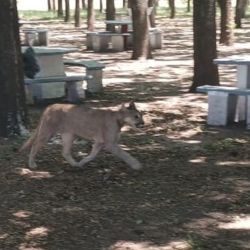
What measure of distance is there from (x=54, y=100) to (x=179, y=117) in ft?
7.72

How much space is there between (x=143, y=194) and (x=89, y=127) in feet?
2.89

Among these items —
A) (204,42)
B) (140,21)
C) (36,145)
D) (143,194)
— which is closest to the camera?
(143,194)

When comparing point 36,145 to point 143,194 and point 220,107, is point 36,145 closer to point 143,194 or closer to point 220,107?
point 143,194

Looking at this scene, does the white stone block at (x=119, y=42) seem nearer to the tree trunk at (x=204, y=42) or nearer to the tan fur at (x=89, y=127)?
the tree trunk at (x=204, y=42)

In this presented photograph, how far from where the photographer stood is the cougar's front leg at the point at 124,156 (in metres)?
5.70

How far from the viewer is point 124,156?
5734 mm

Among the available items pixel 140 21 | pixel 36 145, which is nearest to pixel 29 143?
pixel 36 145

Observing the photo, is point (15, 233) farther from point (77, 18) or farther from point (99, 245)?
point (77, 18)

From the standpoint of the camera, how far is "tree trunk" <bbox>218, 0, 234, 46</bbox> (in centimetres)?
1786

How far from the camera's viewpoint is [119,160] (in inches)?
245

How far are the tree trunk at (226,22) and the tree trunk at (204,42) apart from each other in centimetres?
800

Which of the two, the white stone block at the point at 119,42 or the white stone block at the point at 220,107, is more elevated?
the white stone block at the point at 220,107

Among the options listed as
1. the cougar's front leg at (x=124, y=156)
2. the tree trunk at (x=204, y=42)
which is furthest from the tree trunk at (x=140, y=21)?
the cougar's front leg at (x=124, y=156)

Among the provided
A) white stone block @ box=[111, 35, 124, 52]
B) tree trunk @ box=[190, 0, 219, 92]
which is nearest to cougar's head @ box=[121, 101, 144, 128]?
tree trunk @ box=[190, 0, 219, 92]
